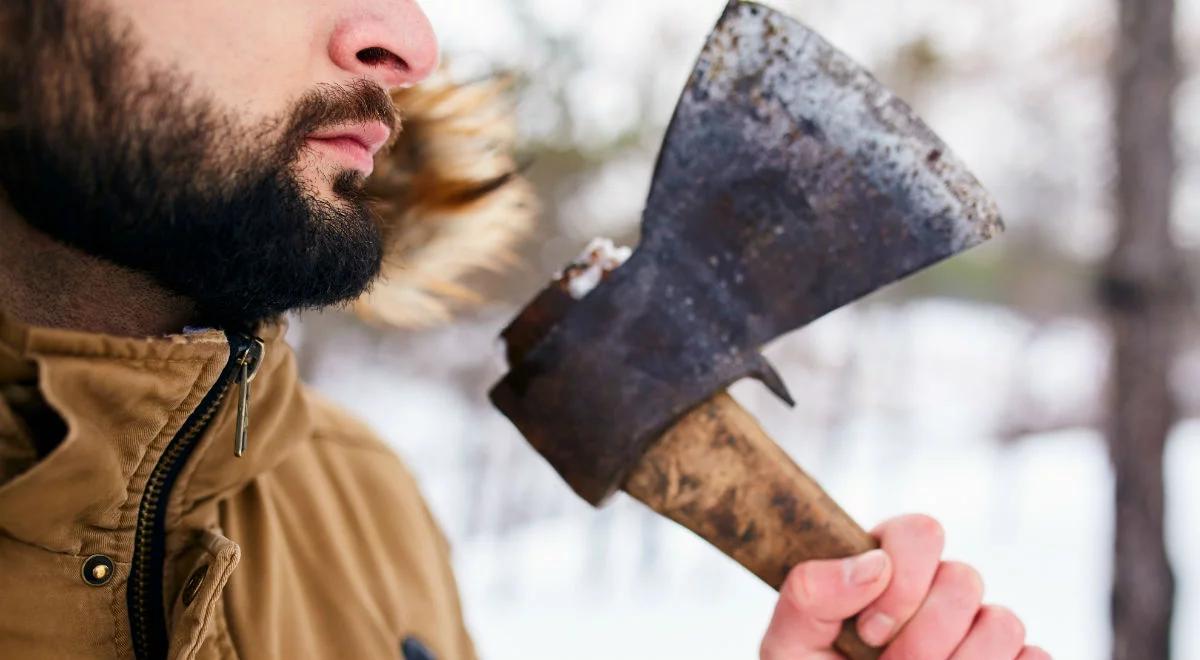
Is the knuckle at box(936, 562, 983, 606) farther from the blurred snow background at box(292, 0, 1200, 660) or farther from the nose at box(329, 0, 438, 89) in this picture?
the blurred snow background at box(292, 0, 1200, 660)

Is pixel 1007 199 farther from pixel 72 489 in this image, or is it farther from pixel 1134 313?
pixel 72 489

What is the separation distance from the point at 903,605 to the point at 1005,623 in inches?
Answer: 5.6

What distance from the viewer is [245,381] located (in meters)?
1.16

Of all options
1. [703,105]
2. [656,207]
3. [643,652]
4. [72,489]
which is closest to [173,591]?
[72,489]

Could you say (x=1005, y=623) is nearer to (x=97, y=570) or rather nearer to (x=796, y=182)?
(x=796, y=182)

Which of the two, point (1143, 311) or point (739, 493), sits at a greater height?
point (1143, 311)

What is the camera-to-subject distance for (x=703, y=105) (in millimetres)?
1271

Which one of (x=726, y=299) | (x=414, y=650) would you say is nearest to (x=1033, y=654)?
(x=726, y=299)

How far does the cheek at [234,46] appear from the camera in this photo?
109 centimetres

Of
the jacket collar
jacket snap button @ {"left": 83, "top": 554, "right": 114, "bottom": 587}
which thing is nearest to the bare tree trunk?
the jacket collar

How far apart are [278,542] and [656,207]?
0.75 meters

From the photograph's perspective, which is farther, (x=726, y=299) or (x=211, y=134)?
(x=726, y=299)

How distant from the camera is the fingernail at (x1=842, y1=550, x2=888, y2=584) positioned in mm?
1260

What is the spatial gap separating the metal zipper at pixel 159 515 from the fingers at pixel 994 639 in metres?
1.02
